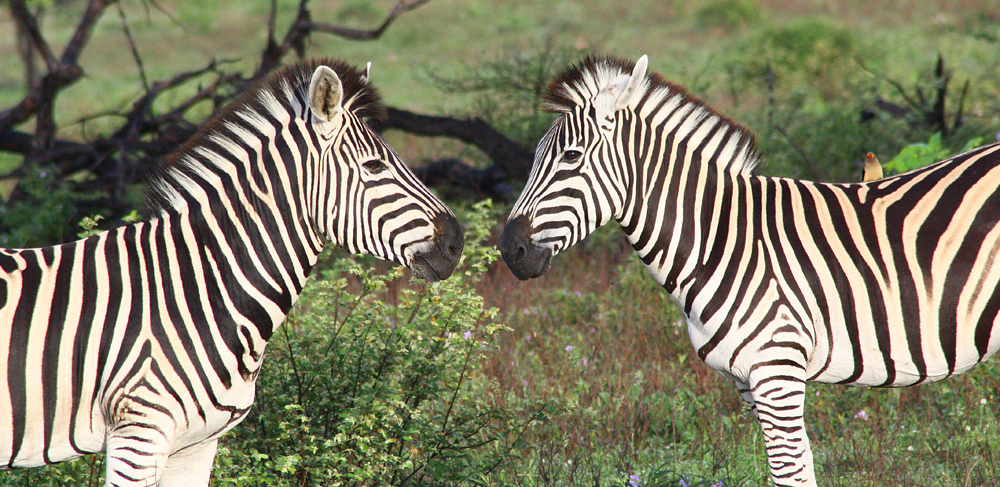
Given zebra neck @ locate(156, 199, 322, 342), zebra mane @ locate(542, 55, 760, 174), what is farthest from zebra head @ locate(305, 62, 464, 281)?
zebra mane @ locate(542, 55, 760, 174)

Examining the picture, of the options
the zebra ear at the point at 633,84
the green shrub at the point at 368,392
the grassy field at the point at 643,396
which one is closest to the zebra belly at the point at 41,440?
the grassy field at the point at 643,396

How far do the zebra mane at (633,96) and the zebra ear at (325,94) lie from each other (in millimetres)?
994

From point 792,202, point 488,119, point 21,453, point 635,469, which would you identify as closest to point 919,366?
point 792,202

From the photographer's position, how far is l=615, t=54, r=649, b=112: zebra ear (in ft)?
11.2

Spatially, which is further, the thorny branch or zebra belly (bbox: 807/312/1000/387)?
the thorny branch

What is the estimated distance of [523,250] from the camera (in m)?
3.56

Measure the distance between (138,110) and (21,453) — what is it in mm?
6346

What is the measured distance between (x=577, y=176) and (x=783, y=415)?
1.27m

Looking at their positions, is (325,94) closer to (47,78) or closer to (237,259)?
(237,259)

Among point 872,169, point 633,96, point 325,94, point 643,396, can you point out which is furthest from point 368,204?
point 643,396

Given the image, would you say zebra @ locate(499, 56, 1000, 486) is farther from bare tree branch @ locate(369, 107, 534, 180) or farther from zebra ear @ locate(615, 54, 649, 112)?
bare tree branch @ locate(369, 107, 534, 180)

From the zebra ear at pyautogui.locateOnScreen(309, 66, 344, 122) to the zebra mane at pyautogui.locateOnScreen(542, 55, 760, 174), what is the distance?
99 centimetres

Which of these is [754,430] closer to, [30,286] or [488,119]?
[30,286]

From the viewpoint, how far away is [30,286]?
9.86 feet
